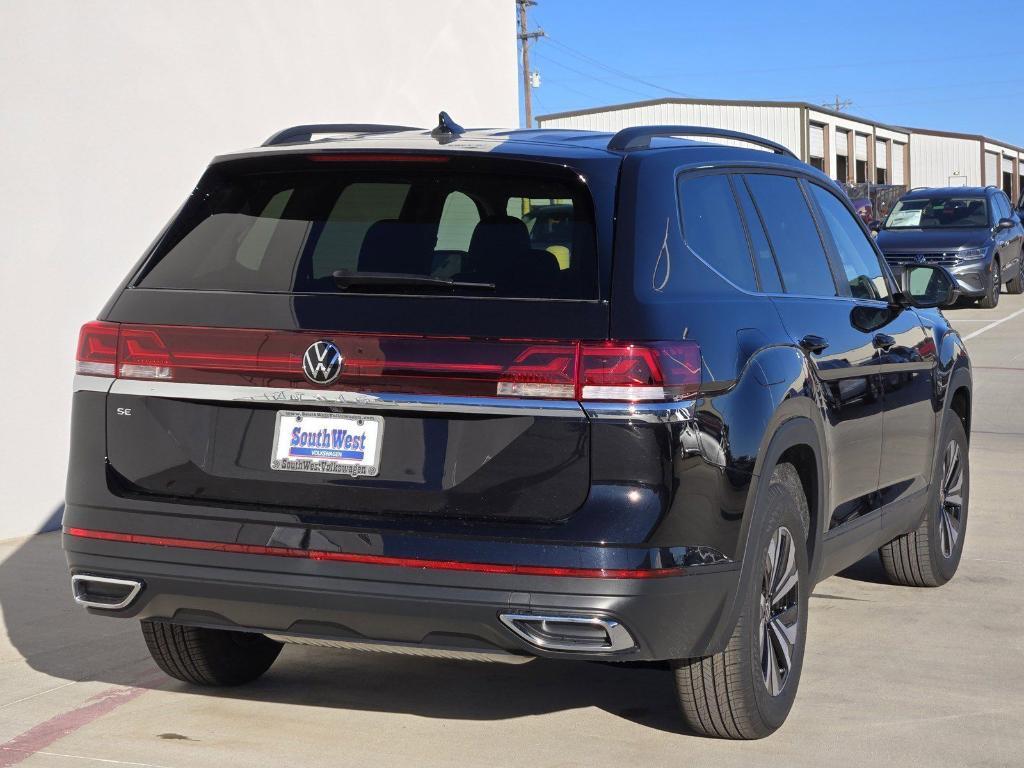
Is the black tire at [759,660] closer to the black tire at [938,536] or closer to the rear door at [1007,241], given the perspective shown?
the black tire at [938,536]

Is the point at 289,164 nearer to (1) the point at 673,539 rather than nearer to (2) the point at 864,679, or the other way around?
(1) the point at 673,539

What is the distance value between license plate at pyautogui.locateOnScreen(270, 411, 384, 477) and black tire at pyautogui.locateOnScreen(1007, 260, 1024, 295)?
25.6 meters

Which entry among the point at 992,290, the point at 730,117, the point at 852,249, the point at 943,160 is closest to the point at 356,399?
the point at 852,249

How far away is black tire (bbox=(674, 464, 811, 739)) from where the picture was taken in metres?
4.32

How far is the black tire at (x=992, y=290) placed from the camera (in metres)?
24.5

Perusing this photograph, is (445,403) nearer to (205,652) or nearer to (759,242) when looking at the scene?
(759,242)

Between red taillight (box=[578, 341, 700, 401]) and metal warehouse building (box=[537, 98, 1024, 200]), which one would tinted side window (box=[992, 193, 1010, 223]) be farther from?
red taillight (box=[578, 341, 700, 401])

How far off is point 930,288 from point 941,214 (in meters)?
19.8

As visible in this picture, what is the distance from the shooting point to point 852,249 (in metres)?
5.94

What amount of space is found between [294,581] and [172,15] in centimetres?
571

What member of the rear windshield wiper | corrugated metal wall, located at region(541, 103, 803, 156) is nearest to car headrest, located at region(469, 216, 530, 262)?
the rear windshield wiper

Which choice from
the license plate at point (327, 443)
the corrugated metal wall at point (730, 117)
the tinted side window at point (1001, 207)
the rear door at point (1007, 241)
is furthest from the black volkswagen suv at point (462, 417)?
the corrugated metal wall at point (730, 117)

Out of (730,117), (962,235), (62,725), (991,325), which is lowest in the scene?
(991,325)

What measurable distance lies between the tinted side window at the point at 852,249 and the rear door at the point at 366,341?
1872 mm
